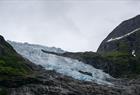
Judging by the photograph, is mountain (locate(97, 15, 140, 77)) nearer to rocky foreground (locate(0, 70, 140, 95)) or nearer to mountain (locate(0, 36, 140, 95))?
mountain (locate(0, 36, 140, 95))

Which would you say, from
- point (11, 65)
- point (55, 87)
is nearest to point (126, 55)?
point (11, 65)

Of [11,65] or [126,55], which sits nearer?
[11,65]

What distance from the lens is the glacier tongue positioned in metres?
119

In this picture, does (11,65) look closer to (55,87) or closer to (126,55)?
(55,87)

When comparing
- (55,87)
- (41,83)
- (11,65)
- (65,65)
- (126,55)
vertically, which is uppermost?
(126,55)

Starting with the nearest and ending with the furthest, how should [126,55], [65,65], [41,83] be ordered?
[41,83] → [65,65] → [126,55]

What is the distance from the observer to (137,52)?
16888 cm

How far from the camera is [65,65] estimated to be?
129 m

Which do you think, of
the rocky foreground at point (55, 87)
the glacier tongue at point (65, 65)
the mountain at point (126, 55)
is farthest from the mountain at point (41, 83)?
the mountain at point (126, 55)

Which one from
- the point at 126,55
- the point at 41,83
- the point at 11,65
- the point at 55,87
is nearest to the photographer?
the point at 55,87

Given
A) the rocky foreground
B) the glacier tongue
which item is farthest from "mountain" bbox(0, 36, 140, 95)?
the glacier tongue

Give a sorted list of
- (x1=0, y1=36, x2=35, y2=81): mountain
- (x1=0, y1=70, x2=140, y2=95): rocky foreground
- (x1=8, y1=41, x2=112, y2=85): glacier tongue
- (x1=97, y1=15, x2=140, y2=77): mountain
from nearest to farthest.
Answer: (x1=0, y1=70, x2=140, y2=95): rocky foreground, (x1=0, y1=36, x2=35, y2=81): mountain, (x1=8, y1=41, x2=112, y2=85): glacier tongue, (x1=97, y1=15, x2=140, y2=77): mountain

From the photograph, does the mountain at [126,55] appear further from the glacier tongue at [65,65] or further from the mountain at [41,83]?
the mountain at [41,83]

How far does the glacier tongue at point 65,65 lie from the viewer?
11912cm
